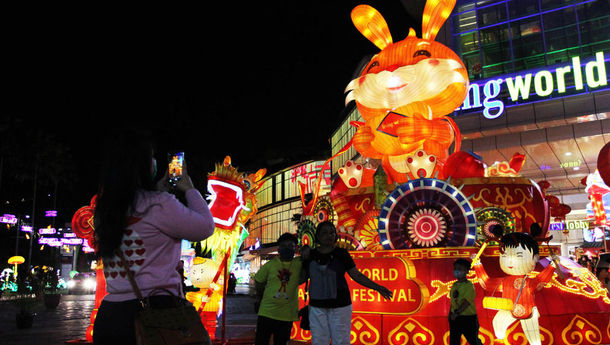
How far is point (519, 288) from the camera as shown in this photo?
765 centimetres

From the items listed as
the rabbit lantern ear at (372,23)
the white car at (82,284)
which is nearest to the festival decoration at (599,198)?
the rabbit lantern ear at (372,23)

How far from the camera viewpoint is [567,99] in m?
22.8

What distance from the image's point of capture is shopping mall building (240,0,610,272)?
2273cm

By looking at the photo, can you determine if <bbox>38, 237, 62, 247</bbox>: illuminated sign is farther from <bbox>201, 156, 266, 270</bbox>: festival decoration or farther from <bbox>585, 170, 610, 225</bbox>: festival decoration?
<bbox>585, 170, 610, 225</bbox>: festival decoration

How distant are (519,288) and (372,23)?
672 centimetres

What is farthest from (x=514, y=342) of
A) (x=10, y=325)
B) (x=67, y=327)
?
(x=10, y=325)

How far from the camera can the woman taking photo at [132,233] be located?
2.36 m

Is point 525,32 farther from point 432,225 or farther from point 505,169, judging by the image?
point 432,225

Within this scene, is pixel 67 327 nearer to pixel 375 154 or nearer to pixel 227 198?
pixel 227 198

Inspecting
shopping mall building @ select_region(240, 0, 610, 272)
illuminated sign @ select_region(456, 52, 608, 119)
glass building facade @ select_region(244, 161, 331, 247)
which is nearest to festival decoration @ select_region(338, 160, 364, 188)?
illuminated sign @ select_region(456, 52, 608, 119)

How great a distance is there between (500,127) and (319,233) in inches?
821

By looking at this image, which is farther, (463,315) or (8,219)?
(8,219)

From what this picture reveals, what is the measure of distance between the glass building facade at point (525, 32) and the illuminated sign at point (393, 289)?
66.7 ft

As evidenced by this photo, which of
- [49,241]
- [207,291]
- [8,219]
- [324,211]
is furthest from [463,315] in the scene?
[49,241]
